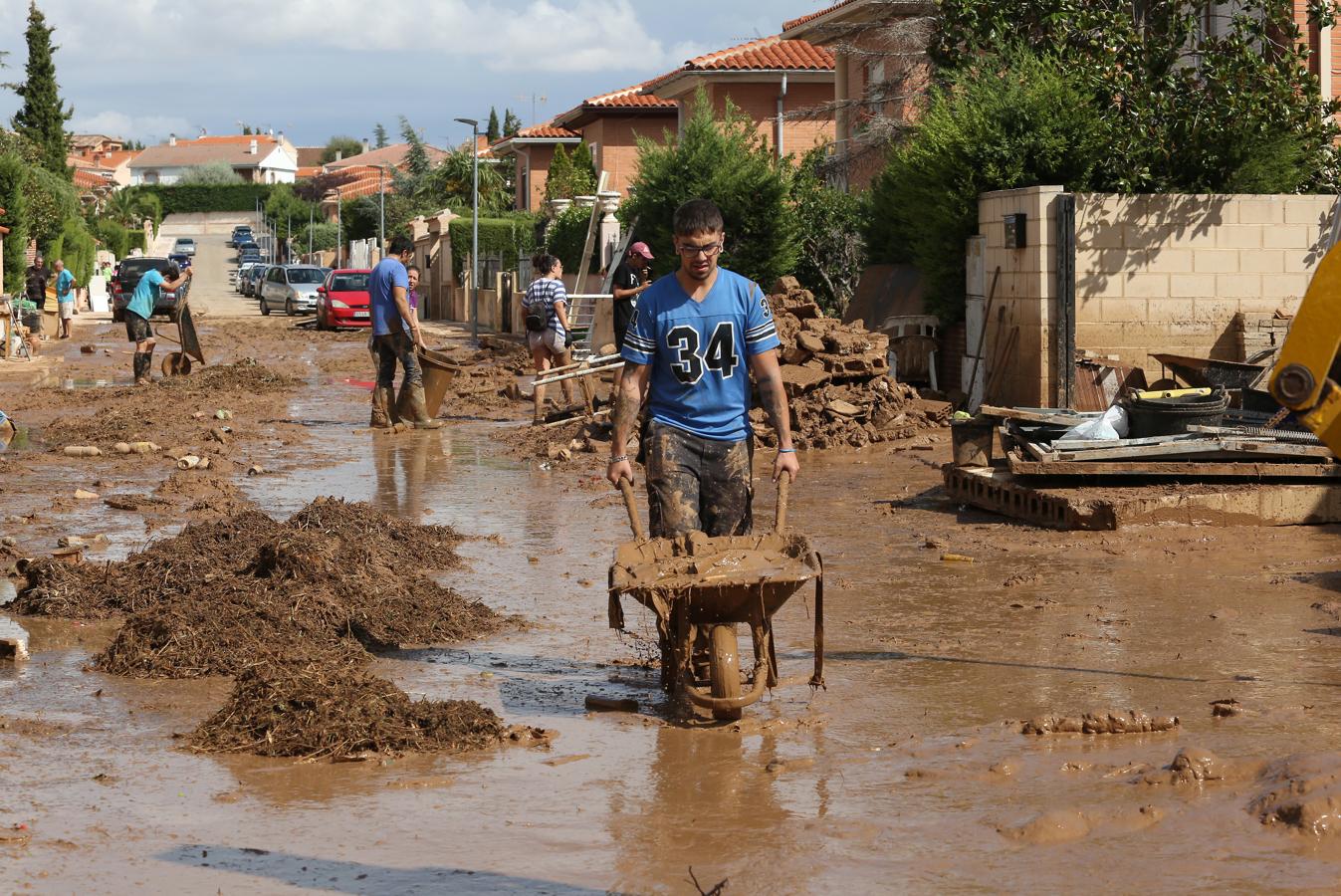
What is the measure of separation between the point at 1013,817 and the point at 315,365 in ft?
85.2

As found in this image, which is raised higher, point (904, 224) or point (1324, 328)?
point (904, 224)

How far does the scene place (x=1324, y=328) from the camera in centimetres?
491

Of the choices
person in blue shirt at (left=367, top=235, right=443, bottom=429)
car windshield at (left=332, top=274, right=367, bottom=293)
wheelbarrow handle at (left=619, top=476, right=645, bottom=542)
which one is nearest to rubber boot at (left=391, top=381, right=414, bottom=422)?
person in blue shirt at (left=367, top=235, right=443, bottom=429)

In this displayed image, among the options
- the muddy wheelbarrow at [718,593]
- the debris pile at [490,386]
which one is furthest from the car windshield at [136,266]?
the muddy wheelbarrow at [718,593]

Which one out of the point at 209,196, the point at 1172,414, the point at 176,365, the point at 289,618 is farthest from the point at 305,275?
the point at 209,196

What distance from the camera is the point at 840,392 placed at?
16.5m

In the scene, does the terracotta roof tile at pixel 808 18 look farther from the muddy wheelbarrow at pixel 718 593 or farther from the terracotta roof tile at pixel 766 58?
the muddy wheelbarrow at pixel 718 593

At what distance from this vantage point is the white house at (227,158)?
6304 inches

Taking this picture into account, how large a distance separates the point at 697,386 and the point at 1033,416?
5.99 m

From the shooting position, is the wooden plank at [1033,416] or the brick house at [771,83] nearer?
the wooden plank at [1033,416]

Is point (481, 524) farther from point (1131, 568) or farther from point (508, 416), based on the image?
point (508, 416)

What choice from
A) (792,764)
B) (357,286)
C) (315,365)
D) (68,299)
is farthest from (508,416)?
(357,286)

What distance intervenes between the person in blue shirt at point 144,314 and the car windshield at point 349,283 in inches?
789

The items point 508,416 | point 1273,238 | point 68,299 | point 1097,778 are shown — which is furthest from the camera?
point 68,299
